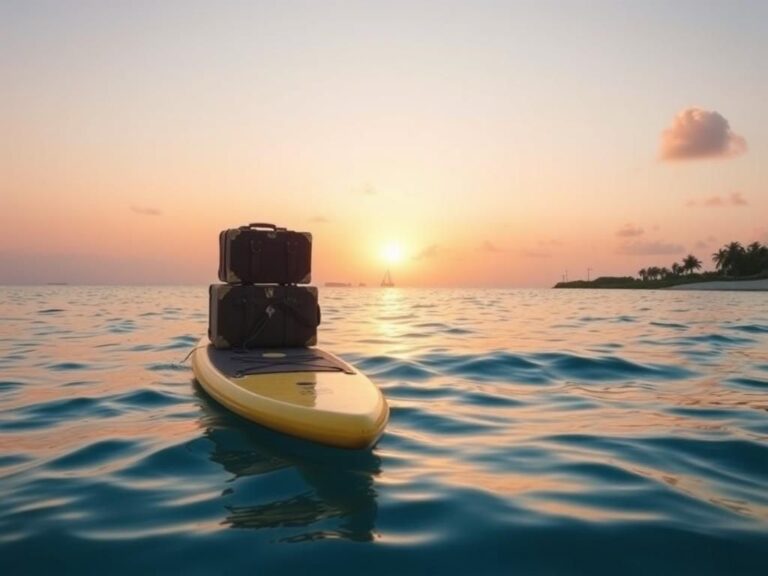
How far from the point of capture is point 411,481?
486cm

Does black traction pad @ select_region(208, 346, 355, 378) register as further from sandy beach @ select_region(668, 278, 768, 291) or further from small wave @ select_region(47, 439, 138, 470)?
sandy beach @ select_region(668, 278, 768, 291)

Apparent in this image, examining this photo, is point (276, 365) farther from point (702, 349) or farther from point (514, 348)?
point (702, 349)

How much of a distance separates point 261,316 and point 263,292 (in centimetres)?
40

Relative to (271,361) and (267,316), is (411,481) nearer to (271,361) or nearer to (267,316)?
(271,361)

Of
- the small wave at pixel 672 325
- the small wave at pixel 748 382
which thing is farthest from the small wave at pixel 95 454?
the small wave at pixel 672 325

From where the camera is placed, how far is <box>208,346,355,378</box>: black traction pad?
7.75 meters

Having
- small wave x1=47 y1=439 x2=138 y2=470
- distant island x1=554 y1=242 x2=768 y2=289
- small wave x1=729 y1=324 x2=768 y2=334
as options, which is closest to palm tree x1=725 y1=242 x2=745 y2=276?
distant island x1=554 y1=242 x2=768 y2=289

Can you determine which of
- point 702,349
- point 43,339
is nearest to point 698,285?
point 702,349

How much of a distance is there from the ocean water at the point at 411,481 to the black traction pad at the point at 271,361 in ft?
2.15

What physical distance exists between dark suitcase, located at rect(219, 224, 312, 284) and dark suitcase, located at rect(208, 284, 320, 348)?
21 cm

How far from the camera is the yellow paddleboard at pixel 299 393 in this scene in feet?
17.6

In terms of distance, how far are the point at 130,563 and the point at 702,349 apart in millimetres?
14327

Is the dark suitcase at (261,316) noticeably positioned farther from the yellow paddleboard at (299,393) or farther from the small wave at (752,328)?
the small wave at (752,328)

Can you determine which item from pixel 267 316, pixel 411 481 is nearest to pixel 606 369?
pixel 267 316
